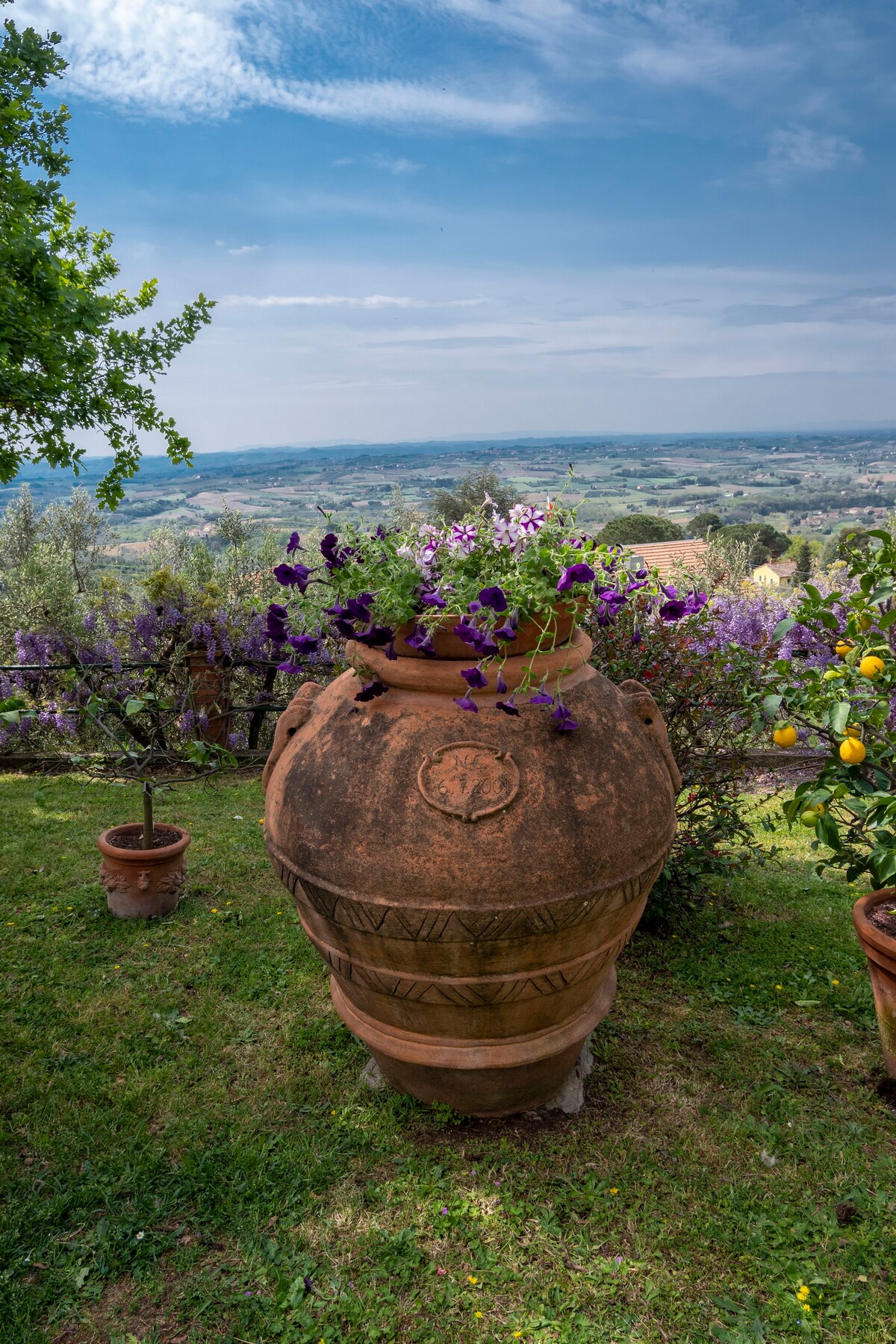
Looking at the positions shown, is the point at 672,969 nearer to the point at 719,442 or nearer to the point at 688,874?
the point at 688,874

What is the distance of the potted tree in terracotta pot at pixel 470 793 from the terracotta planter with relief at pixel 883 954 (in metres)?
1.13

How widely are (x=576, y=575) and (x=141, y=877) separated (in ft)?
12.1

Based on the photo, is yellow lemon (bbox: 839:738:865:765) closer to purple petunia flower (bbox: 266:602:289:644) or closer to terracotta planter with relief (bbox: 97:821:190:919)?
purple petunia flower (bbox: 266:602:289:644)

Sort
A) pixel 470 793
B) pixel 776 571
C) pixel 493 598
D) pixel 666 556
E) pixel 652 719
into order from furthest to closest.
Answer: pixel 776 571 < pixel 666 556 < pixel 652 719 < pixel 470 793 < pixel 493 598

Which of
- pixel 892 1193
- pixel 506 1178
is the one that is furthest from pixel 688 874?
pixel 506 1178

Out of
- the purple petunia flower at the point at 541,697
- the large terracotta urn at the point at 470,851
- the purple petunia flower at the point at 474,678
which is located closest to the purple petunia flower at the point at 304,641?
the large terracotta urn at the point at 470,851

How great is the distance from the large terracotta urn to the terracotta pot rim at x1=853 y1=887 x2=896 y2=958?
3.61 ft

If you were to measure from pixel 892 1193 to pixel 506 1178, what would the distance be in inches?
56.0

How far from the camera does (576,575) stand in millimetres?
2613

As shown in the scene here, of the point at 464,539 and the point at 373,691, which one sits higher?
the point at 464,539

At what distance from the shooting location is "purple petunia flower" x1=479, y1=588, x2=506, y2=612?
246 cm

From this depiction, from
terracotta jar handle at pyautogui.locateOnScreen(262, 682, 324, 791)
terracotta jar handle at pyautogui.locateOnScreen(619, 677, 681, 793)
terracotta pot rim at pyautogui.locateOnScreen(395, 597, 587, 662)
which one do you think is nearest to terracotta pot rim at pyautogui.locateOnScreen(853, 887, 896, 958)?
terracotta jar handle at pyautogui.locateOnScreen(619, 677, 681, 793)

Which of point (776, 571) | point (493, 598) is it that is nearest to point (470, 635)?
point (493, 598)

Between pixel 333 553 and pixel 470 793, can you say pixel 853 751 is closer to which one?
pixel 470 793
